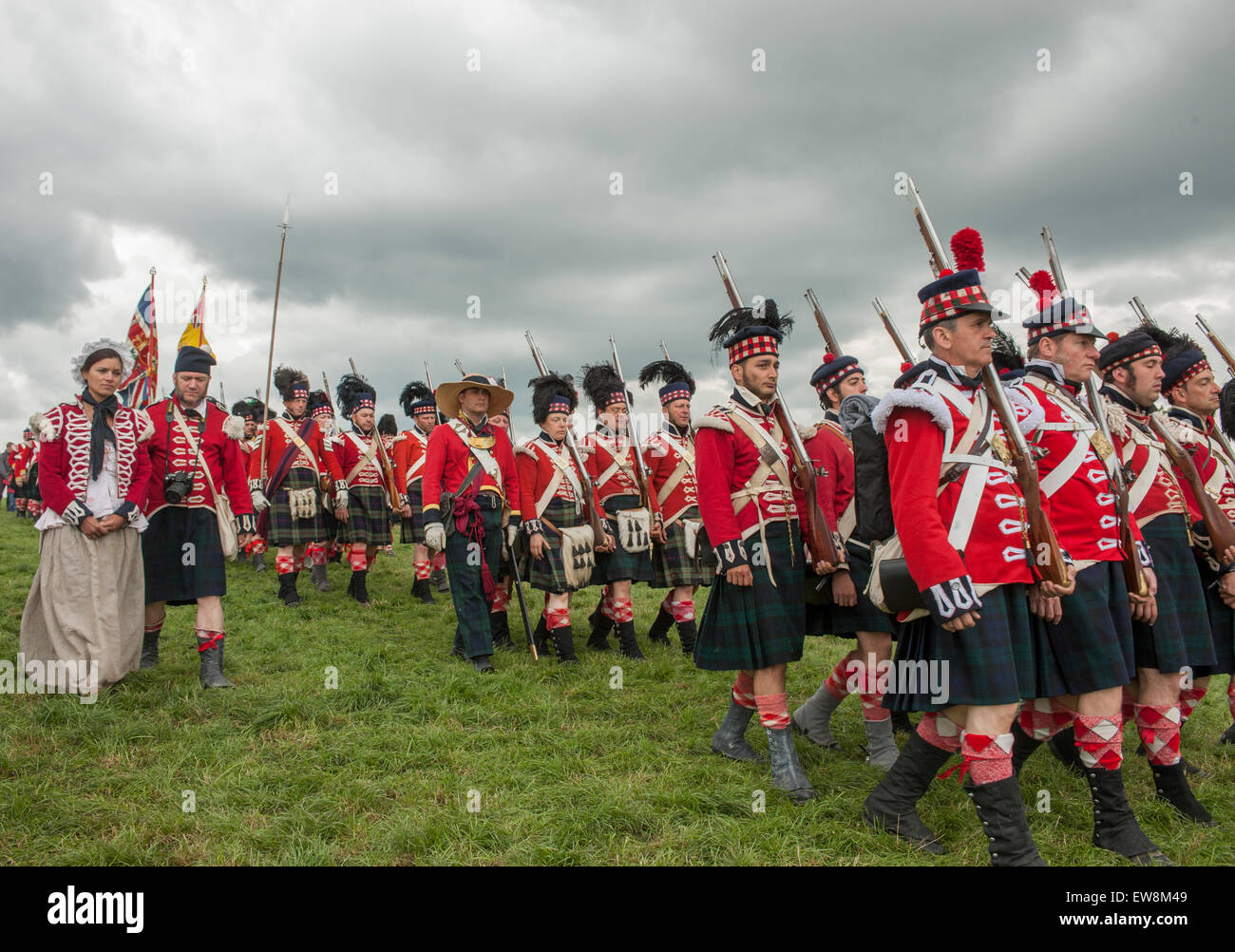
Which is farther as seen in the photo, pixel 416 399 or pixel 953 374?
pixel 416 399

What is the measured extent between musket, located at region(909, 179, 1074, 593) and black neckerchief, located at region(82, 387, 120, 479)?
586 centimetres

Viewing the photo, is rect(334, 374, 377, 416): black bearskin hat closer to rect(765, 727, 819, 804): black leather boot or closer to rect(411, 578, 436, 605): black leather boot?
rect(411, 578, 436, 605): black leather boot

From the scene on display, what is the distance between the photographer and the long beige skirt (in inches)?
225

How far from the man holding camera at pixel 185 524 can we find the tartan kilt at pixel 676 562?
3767mm

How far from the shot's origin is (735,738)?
5.01 m

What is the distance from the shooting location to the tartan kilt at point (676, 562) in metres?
7.94

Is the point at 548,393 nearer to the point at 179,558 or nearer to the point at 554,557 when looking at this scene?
the point at 554,557

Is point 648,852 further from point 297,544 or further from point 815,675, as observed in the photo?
point 297,544

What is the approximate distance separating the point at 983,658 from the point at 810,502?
1485 mm

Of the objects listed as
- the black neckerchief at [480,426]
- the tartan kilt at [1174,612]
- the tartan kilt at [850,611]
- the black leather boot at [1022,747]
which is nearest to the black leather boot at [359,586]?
the black neckerchief at [480,426]

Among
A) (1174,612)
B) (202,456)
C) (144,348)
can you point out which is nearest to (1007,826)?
(1174,612)

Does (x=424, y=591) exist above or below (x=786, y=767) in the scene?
above

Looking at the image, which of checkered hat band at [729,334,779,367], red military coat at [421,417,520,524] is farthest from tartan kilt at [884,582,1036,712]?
red military coat at [421,417,520,524]
